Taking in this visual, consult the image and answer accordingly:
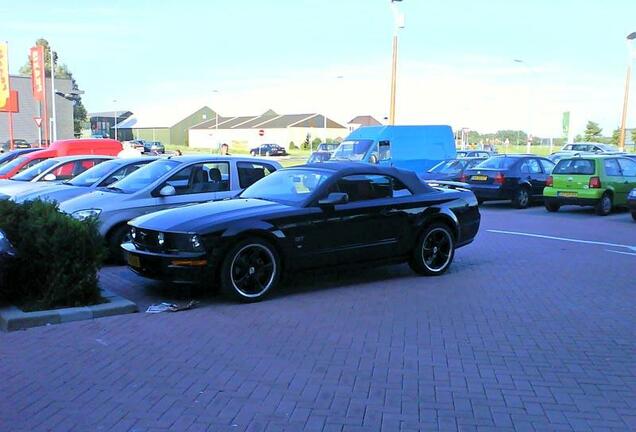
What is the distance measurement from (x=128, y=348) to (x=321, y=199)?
3.05m

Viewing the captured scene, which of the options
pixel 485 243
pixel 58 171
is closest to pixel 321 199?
pixel 485 243

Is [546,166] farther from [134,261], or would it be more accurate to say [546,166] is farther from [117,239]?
[134,261]

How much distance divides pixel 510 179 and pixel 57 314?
14.9 meters

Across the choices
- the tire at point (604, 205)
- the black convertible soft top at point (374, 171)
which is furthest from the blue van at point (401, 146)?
the black convertible soft top at point (374, 171)

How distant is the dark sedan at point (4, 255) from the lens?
237 inches

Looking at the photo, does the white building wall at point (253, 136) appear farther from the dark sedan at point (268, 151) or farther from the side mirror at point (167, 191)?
the side mirror at point (167, 191)

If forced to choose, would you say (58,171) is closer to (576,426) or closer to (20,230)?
(20,230)

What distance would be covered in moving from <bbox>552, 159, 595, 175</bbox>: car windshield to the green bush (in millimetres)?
14210

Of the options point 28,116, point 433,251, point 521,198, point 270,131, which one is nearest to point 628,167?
point 521,198

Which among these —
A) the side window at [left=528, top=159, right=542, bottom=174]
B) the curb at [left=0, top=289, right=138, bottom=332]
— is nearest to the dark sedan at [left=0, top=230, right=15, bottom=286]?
the curb at [left=0, top=289, right=138, bottom=332]

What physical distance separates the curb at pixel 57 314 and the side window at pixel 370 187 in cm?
293

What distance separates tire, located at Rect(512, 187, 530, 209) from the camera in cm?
1833

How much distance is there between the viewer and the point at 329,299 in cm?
705

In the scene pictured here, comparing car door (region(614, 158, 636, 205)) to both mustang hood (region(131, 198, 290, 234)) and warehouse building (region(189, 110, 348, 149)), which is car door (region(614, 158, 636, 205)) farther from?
warehouse building (region(189, 110, 348, 149))
